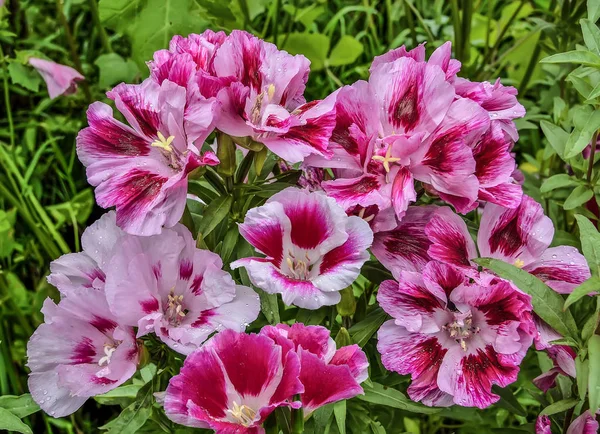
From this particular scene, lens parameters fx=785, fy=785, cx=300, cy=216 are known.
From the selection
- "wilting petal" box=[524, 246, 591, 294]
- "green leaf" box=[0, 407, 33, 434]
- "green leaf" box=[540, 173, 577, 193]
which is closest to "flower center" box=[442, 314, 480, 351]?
"wilting petal" box=[524, 246, 591, 294]

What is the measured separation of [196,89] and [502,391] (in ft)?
1.89

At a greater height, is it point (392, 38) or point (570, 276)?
point (570, 276)

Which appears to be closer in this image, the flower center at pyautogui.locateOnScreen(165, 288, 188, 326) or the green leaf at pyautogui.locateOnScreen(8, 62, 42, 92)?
the flower center at pyautogui.locateOnScreen(165, 288, 188, 326)

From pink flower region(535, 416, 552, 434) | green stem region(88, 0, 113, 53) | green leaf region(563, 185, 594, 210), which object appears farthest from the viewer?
green stem region(88, 0, 113, 53)

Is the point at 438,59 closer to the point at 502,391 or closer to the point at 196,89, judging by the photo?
the point at 196,89

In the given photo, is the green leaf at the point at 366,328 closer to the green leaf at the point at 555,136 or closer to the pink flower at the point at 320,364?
the pink flower at the point at 320,364

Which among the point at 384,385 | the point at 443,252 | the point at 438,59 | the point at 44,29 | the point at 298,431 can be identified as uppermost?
the point at 438,59

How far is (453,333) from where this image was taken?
0.92 metres

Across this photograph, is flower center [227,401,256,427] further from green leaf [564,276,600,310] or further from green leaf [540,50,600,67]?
green leaf [540,50,600,67]

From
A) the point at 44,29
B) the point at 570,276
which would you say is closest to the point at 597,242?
the point at 570,276

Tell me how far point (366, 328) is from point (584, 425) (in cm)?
29

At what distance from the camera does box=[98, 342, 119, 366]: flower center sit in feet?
2.88

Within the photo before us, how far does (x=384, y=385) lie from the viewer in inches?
40.5

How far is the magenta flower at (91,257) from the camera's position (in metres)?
0.92
